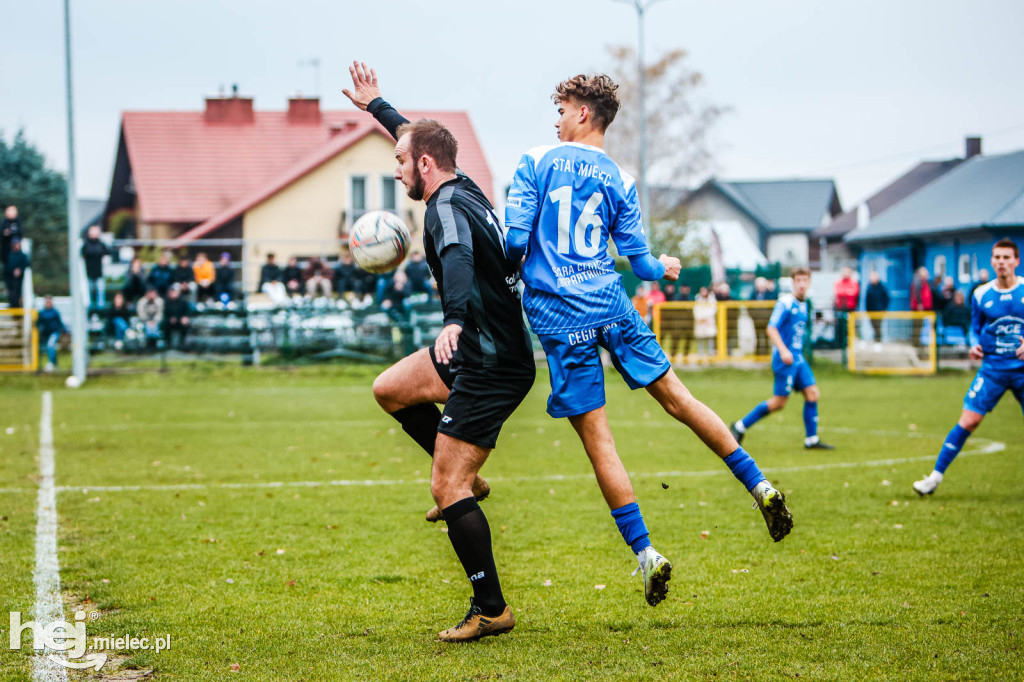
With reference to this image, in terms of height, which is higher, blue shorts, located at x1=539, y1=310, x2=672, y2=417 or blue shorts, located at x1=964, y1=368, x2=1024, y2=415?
blue shorts, located at x1=539, y1=310, x2=672, y2=417

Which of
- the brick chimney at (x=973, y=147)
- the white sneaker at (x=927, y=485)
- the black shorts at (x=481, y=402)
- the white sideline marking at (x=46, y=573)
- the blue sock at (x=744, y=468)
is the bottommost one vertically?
the white sideline marking at (x=46, y=573)

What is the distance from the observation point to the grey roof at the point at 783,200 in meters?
71.3

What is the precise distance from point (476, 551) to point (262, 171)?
1557 inches

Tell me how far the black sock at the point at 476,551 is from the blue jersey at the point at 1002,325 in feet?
17.8

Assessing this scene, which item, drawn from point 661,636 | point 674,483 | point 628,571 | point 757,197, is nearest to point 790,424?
point 674,483

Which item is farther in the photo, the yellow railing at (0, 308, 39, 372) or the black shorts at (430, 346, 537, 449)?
the yellow railing at (0, 308, 39, 372)

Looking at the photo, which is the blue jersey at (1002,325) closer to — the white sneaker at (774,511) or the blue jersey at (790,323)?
the blue jersey at (790,323)

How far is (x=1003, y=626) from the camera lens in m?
4.93

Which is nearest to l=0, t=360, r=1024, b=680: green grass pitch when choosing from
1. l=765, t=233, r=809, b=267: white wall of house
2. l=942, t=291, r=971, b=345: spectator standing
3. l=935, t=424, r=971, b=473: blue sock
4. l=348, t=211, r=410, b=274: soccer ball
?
l=935, t=424, r=971, b=473: blue sock

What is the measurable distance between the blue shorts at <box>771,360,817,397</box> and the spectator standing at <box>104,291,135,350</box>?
14998mm

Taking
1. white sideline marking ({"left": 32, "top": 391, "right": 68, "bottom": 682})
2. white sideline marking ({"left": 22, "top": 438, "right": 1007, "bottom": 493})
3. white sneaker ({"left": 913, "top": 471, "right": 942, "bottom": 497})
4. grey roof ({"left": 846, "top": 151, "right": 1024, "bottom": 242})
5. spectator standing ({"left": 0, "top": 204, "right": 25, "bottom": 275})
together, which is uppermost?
grey roof ({"left": 846, "top": 151, "right": 1024, "bottom": 242})

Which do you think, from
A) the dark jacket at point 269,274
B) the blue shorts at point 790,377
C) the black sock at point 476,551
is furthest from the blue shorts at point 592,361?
the dark jacket at point 269,274

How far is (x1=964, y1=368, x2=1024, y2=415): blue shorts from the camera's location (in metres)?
8.53

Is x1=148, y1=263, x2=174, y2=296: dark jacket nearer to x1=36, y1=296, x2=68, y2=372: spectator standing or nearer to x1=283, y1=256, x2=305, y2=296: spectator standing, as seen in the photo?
x1=36, y1=296, x2=68, y2=372: spectator standing
